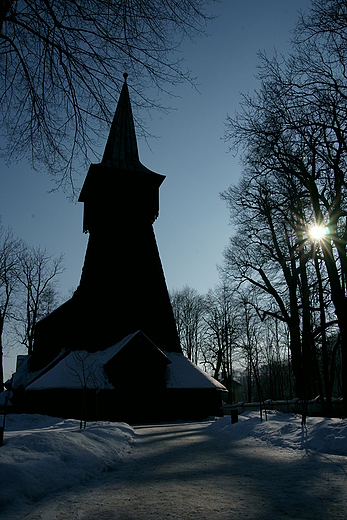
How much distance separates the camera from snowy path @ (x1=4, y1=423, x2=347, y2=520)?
3471mm

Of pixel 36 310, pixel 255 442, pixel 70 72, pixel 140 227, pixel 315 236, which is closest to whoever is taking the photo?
pixel 70 72

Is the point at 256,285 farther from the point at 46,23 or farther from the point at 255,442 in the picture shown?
the point at 46,23

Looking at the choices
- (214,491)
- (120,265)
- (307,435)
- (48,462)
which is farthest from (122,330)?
(214,491)

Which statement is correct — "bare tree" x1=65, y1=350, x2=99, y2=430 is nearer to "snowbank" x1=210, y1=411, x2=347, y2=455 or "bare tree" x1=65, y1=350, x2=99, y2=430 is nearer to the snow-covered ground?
the snow-covered ground

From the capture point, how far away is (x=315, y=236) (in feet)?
46.8

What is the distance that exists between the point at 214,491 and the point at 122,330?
659 inches

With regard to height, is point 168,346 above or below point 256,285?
below

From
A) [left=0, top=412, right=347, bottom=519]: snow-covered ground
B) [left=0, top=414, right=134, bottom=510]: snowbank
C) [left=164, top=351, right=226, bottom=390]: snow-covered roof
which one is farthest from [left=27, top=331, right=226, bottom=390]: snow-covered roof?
[left=0, top=414, right=134, bottom=510]: snowbank

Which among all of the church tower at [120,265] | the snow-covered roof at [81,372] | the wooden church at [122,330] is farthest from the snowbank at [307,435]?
the church tower at [120,265]

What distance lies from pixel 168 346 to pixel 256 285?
23.3ft

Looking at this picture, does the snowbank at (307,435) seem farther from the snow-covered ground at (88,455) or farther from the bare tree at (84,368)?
the bare tree at (84,368)

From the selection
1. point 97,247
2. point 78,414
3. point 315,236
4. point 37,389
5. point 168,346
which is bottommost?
point 78,414

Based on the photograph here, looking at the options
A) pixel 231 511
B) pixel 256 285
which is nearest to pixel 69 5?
pixel 231 511

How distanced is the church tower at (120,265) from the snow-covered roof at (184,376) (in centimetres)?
90
